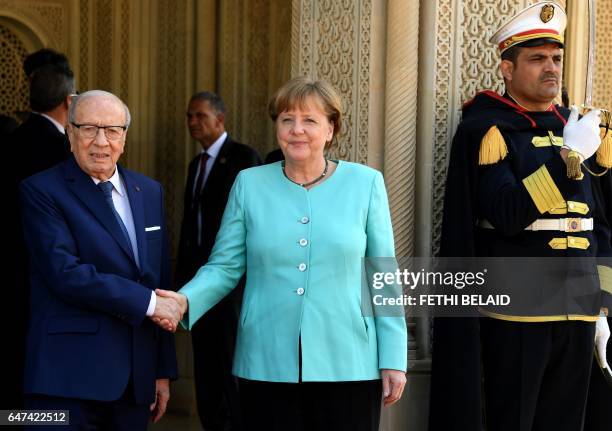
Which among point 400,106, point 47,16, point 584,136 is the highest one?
point 47,16

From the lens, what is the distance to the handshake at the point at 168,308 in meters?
3.95

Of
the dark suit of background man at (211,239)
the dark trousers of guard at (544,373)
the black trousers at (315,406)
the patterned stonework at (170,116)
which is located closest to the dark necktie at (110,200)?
the black trousers at (315,406)

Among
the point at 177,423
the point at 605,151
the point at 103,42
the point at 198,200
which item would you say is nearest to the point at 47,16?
the point at 103,42

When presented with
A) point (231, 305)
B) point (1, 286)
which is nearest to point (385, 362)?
point (1, 286)

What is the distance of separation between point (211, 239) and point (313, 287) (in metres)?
2.65

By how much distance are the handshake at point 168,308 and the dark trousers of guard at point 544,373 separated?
1.41 m

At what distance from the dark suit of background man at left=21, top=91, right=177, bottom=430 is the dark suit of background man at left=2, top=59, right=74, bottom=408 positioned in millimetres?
950

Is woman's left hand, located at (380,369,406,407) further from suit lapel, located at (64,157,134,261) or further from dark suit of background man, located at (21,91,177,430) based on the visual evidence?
suit lapel, located at (64,157,134,261)

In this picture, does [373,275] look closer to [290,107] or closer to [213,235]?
[290,107]

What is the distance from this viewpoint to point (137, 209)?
13.4 ft

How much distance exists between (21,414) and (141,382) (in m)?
0.46

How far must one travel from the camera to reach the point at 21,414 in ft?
13.4

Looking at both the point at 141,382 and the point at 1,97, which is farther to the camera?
the point at 1,97

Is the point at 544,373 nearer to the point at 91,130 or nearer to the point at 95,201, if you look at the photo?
the point at 95,201
